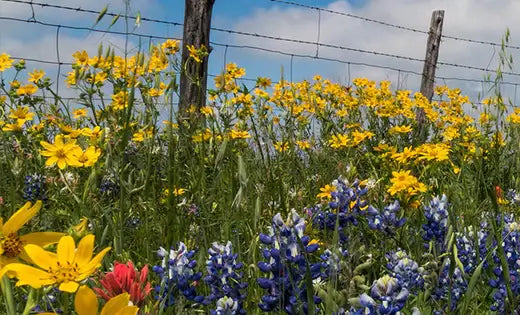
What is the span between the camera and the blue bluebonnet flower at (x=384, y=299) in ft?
3.71

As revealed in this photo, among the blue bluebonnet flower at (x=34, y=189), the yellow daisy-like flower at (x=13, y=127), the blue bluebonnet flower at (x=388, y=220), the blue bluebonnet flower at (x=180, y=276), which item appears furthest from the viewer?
the yellow daisy-like flower at (x=13, y=127)

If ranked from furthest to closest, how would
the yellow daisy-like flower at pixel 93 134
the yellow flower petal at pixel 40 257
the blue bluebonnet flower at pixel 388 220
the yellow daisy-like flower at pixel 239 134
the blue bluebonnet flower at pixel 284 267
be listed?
1. the yellow daisy-like flower at pixel 239 134
2. the yellow daisy-like flower at pixel 93 134
3. the blue bluebonnet flower at pixel 388 220
4. the blue bluebonnet flower at pixel 284 267
5. the yellow flower petal at pixel 40 257

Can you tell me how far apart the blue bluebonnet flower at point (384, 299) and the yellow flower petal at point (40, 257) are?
21.0 inches

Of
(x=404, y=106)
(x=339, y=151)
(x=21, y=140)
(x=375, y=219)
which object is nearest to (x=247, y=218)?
(x=375, y=219)

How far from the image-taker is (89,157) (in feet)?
6.78

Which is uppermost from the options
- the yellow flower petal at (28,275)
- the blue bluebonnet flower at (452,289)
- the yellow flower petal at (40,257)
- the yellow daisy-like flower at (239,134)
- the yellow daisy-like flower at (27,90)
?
the yellow daisy-like flower at (27,90)

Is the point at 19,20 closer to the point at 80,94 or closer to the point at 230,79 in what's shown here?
the point at 230,79

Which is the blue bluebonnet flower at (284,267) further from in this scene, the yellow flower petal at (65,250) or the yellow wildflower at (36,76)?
the yellow wildflower at (36,76)

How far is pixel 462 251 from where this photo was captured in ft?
7.00

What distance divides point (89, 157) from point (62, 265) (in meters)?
1.32

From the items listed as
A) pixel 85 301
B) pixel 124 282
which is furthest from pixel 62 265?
pixel 124 282

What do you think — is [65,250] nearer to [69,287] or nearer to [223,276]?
[69,287]

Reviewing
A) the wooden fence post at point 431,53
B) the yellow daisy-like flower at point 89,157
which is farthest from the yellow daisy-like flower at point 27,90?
the wooden fence post at point 431,53

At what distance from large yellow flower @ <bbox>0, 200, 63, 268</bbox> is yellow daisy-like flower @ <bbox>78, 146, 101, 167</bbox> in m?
1.22
